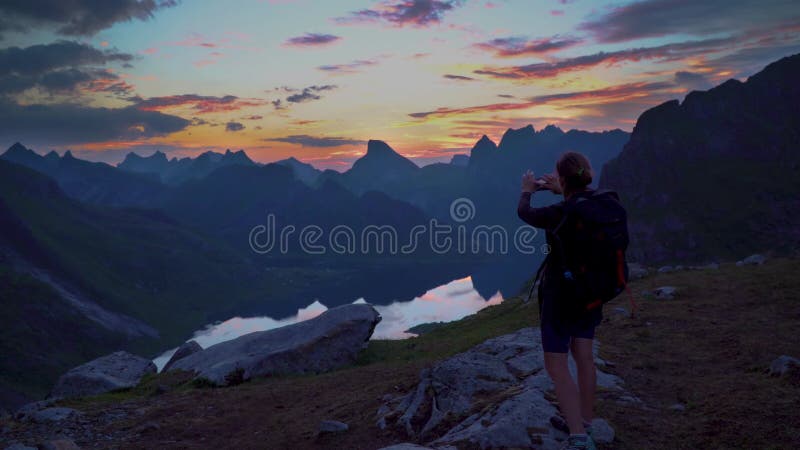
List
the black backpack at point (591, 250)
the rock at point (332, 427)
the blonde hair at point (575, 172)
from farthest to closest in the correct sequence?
the rock at point (332, 427) < the blonde hair at point (575, 172) < the black backpack at point (591, 250)

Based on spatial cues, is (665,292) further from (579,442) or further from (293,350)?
(579,442)

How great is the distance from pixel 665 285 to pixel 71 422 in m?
22.2

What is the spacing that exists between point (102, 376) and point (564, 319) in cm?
2495

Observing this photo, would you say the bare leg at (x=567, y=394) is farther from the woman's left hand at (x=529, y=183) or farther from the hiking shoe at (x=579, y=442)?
the woman's left hand at (x=529, y=183)

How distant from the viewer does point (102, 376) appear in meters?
24.5

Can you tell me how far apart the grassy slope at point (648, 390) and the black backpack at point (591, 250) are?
2790 mm

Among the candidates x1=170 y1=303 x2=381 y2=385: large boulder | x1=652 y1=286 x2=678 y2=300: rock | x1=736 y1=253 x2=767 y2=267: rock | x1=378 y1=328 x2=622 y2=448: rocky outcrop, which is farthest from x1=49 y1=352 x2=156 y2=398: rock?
x1=736 y1=253 x2=767 y2=267: rock

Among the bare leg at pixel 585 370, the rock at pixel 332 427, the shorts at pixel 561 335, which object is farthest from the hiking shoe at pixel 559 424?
the rock at pixel 332 427

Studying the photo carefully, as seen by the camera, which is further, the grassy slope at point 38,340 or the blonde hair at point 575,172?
the grassy slope at point 38,340

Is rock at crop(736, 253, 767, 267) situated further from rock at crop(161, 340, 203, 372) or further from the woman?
rock at crop(161, 340, 203, 372)

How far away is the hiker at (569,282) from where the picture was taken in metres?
6.56

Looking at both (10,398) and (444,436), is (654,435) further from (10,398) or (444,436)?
Result: (10,398)

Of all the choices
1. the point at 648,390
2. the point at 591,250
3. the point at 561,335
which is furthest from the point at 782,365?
the point at 591,250

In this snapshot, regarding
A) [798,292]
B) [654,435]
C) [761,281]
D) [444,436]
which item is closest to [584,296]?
[654,435]
